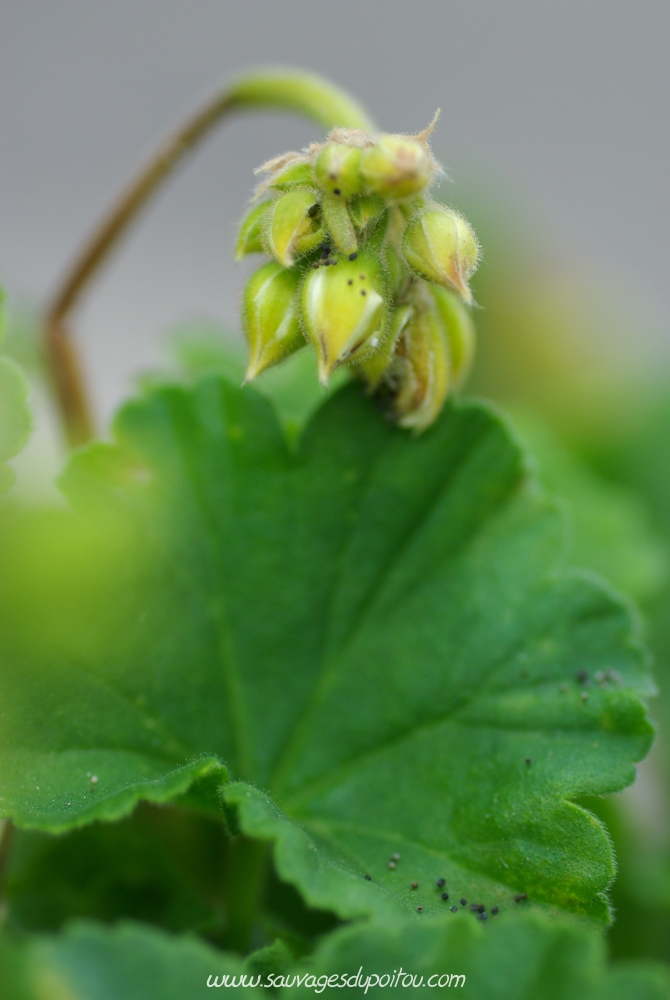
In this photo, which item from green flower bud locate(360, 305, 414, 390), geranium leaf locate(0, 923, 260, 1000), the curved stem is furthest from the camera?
the curved stem

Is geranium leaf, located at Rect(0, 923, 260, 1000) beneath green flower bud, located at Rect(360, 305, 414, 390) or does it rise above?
beneath

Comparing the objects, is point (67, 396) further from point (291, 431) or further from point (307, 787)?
point (307, 787)

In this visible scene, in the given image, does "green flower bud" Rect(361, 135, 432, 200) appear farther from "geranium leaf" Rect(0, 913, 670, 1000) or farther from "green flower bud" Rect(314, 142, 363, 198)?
"geranium leaf" Rect(0, 913, 670, 1000)

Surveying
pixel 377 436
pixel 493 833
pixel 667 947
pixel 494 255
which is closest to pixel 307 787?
pixel 493 833

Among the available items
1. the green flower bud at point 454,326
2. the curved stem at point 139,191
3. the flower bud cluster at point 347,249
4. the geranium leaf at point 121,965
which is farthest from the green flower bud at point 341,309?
the geranium leaf at point 121,965

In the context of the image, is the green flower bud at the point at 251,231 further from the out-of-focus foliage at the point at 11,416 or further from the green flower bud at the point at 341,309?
the out-of-focus foliage at the point at 11,416

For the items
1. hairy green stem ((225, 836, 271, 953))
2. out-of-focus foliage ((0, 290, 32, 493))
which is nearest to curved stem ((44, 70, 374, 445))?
out-of-focus foliage ((0, 290, 32, 493))
